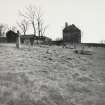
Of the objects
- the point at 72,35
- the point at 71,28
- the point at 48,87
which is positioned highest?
the point at 71,28

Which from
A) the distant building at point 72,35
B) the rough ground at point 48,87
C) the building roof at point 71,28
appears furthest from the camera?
the building roof at point 71,28

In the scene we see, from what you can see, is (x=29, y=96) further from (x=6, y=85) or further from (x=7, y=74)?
(x=7, y=74)

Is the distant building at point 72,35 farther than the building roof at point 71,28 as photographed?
No

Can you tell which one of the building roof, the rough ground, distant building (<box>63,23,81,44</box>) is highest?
the building roof

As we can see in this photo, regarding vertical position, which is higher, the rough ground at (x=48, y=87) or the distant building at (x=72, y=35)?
the distant building at (x=72, y=35)

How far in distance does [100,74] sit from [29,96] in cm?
696

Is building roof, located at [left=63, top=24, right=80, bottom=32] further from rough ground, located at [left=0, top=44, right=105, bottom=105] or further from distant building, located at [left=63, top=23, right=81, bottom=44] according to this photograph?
rough ground, located at [left=0, top=44, right=105, bottom=105]

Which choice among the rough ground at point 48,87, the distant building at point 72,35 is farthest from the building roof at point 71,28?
the rough ground at point 48,87

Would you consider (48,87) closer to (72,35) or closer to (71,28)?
(72,35)

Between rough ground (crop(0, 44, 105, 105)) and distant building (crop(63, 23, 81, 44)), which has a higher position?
distant building (crop(63, 23, 81, 44))

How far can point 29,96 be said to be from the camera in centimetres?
702

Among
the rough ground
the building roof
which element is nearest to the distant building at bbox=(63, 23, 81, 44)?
the building roof

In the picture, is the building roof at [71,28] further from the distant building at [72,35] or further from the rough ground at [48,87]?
the rough ground at [48,87]

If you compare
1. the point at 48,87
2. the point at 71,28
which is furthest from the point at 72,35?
the point at 48,87
